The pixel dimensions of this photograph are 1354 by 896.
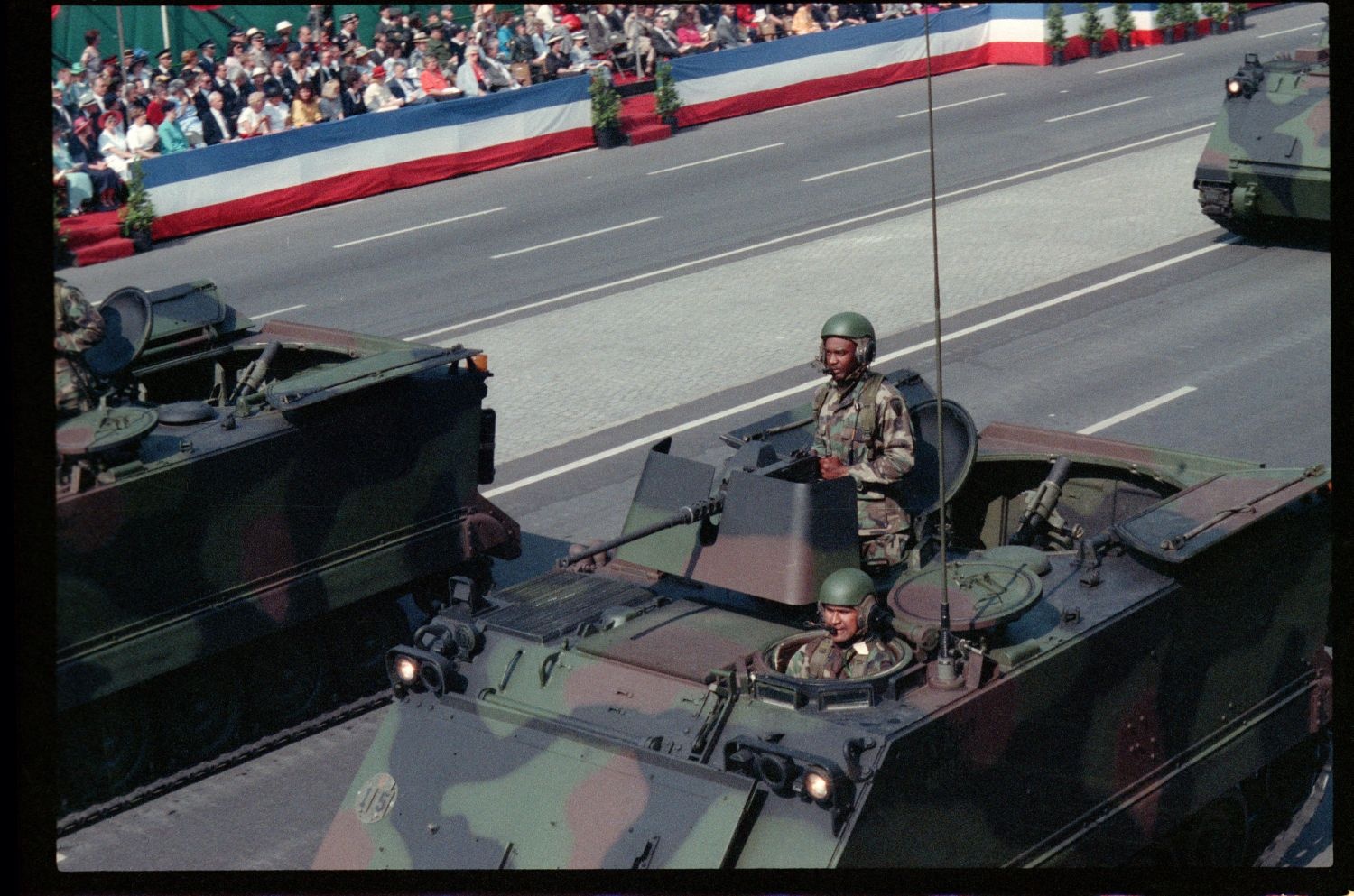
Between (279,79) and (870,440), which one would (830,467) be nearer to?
(870,440)

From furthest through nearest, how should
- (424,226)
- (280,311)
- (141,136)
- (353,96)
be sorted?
(353,96) → (424,226) → (141,136) → (280,311)

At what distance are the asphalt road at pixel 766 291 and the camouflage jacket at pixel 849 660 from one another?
3.31 metres

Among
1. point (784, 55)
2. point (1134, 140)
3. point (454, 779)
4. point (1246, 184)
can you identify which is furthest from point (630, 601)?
point (784, 55)

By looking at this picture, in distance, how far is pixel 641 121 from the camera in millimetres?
30438

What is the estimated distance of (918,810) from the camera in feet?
26.9

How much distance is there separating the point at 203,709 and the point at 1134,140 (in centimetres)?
2027

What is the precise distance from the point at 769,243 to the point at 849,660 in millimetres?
16030

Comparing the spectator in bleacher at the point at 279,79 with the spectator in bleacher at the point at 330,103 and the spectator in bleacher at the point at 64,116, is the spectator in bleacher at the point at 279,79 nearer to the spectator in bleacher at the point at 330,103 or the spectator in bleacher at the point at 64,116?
the spectator in bleacher at the point at 330,103

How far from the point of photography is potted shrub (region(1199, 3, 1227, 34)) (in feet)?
119

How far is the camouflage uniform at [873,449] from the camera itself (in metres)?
10.2

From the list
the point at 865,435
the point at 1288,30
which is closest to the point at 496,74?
the point at 1288,30

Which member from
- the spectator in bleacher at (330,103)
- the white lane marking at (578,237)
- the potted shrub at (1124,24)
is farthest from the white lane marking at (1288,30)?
the spectator in bleacher at (330,103)

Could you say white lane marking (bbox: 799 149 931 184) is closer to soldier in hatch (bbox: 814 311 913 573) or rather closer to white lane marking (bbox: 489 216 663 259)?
white lane marking (bbox: 489 216 663 259)

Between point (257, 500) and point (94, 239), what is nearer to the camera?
point (257, 500)
